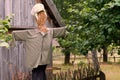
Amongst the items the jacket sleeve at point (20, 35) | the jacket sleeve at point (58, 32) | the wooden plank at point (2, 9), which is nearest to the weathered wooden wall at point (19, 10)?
the wooden plank at point (2, 9)

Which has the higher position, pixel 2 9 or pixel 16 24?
pixel 2 9

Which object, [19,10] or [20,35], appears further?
[19,10]

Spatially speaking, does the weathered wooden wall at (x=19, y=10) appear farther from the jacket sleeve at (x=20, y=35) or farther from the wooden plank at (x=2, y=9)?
the jacket sleeve at (x=20, y=35)

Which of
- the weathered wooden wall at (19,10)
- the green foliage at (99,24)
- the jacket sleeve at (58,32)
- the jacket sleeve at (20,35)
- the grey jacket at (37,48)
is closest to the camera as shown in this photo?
the grey jacket at (37,48)

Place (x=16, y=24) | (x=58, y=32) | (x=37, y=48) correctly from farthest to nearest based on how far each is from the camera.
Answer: (x=16, y=24) < (x=58, y=32) < (x=37, y=48)

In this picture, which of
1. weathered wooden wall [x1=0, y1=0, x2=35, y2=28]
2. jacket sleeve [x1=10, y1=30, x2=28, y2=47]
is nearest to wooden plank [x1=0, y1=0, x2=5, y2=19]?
weathered wooden wall [x1=0, y1=0, x2=35, y2=28]

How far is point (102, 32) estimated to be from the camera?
848 cm

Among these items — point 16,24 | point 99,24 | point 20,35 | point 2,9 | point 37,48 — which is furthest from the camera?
point 16,24

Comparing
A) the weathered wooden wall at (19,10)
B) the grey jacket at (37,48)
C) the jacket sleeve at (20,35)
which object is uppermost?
the weathered wooden wall at (19,10)

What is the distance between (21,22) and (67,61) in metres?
31.5

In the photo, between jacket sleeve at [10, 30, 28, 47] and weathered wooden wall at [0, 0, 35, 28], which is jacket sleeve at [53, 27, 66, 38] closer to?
jacket sleeve at [10, 30, 28, 47]

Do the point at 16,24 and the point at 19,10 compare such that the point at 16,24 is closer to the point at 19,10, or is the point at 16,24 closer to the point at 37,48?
the point at 19,10

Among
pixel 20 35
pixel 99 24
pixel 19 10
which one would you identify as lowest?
pixel 20 35

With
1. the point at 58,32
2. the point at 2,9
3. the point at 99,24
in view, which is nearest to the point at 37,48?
the point at 58,32
